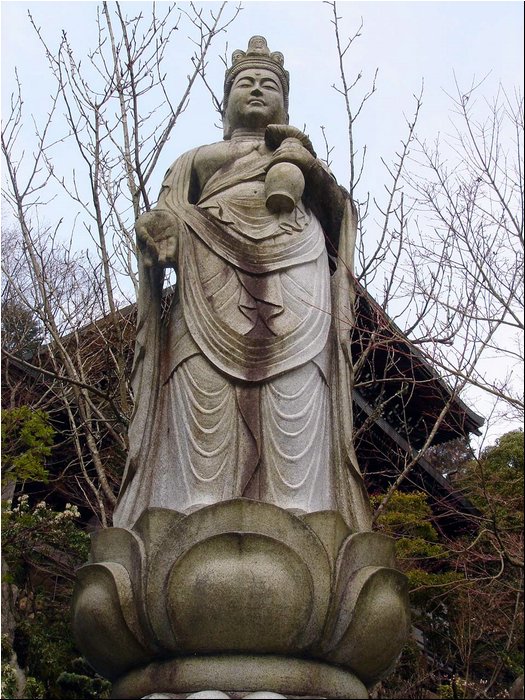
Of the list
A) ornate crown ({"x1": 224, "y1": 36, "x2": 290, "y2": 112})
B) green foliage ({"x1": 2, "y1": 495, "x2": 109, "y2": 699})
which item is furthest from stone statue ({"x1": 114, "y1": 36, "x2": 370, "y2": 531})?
green foliage ({"x1": 2, "y1": 495, "x2": 109, "y2": 699})

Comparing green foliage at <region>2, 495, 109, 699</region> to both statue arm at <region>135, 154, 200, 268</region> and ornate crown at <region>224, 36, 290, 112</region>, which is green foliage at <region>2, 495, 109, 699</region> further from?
ornate crown at <region>224, 36, 290, 112</region>

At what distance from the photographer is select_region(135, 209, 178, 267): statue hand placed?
5770 millimetres

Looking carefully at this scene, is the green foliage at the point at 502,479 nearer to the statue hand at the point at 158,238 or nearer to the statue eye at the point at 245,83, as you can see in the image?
the statue eye at the point at 245,83

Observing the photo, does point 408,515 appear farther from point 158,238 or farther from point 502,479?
point 158,238

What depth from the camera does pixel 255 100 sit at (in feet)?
22.4

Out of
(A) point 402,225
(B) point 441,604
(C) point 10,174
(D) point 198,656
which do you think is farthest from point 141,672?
(B) point 441,604

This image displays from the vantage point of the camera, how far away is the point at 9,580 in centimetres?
990

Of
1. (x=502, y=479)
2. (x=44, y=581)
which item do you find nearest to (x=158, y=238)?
(x=502, y=479)

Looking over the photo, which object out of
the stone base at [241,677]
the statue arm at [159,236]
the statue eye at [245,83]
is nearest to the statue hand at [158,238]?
the statue arm at [159,236]

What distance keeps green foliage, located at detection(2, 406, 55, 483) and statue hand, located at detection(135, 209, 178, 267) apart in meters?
4.75

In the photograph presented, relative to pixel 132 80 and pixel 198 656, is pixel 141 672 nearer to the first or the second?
pixel 198 656

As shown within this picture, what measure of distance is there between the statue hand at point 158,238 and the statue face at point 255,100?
1303mm

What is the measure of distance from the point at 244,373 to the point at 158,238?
102 cm

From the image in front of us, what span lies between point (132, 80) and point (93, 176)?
1.04 meters
